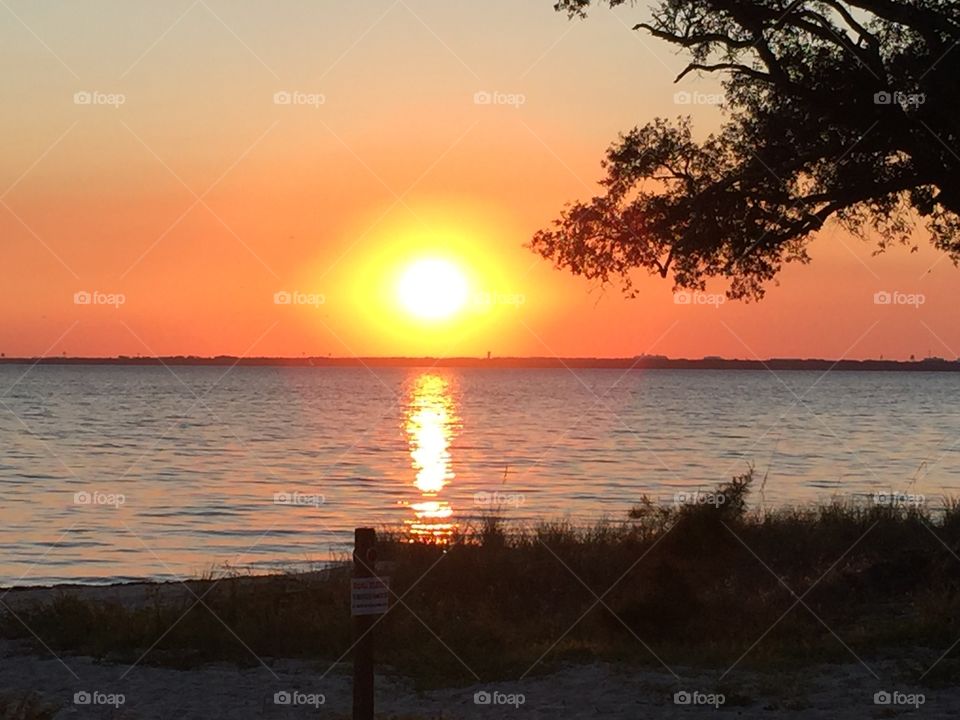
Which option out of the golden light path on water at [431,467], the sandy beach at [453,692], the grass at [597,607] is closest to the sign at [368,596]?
the sandy beach at [453,692]

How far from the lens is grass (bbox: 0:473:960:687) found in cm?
1496

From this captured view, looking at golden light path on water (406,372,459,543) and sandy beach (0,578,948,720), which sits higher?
golden light path on water (406,372,459,543)

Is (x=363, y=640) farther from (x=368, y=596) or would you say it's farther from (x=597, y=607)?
(x=597, y=607)

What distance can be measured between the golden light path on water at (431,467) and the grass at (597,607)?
255 centimetres

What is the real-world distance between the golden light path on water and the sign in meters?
11.1

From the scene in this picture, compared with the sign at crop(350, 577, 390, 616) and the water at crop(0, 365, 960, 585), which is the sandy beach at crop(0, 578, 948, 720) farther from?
the water at crop(0, 365, 960, 585)

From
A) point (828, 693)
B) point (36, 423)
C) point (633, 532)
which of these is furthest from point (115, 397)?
point (828, 693)

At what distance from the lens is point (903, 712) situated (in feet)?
40.1

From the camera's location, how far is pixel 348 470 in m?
53.2

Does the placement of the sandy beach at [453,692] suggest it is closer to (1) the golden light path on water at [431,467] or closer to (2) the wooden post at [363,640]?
(2) the wooden post at [363,640]

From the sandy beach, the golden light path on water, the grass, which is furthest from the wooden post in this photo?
the golden light path on water

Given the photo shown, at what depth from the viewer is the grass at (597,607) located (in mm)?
14961

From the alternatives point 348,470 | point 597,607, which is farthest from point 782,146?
point 348,470

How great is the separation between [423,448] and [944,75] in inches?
2076
